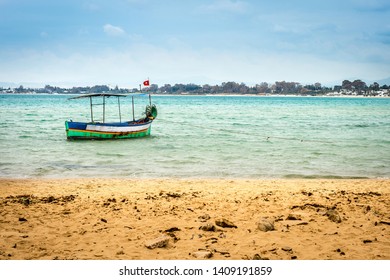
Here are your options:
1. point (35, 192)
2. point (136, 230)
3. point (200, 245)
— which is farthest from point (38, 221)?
point (200, 245)

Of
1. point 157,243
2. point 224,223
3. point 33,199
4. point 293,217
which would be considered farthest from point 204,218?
point 33,199

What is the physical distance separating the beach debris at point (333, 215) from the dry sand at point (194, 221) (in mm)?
19

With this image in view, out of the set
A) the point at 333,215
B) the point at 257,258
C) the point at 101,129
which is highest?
the point at 101,129

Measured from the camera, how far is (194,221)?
6234mm

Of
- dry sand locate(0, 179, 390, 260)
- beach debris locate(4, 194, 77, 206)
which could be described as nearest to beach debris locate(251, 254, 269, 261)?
dry sand locate(0, 179, 390, 260)

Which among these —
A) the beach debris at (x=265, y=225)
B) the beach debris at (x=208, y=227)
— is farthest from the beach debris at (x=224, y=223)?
the beach debris at (x=265, y=225)

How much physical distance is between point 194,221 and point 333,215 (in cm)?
274

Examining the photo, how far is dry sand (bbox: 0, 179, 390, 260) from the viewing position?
16.3 ft

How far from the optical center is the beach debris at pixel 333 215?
20.1 feet

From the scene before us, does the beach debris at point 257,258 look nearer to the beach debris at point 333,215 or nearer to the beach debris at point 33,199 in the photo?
the beach debris at point 333,215

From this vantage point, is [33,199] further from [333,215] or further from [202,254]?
[333,215]

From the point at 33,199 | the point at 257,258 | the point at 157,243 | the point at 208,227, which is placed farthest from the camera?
the point at 33,199

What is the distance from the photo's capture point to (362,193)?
325 inches
